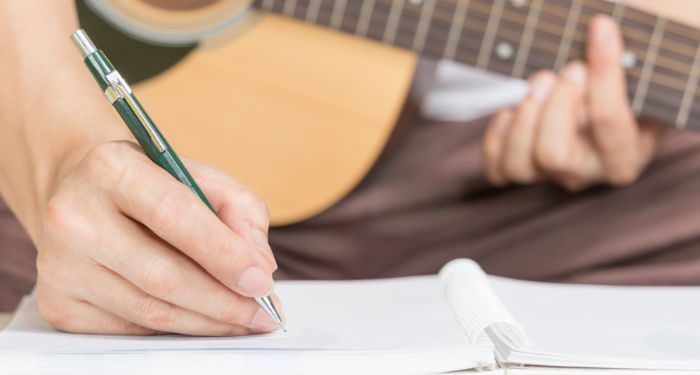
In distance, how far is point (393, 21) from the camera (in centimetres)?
92

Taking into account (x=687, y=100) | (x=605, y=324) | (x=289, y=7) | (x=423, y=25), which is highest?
(x=289, y=7)

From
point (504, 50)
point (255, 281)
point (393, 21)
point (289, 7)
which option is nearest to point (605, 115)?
point (504, 50)

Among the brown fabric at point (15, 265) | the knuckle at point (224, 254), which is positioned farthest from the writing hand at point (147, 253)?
the brown fabric at point (15, 265)

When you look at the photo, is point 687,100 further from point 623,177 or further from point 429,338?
point 429,338

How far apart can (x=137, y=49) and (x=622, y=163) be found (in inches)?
21.2

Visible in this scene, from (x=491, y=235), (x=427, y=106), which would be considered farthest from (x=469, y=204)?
(x=427, y=106)

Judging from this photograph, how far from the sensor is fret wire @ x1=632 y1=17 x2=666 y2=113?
86 centimetres

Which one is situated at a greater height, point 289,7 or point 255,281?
point 289,7

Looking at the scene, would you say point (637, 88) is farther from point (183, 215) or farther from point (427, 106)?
point (183, 215)

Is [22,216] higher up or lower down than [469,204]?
higher up

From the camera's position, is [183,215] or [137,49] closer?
[183,215]

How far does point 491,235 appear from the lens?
2.90 feet

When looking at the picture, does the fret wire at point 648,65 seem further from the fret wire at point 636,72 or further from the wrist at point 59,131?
the wrist at point 59,131

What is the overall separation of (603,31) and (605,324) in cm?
44
